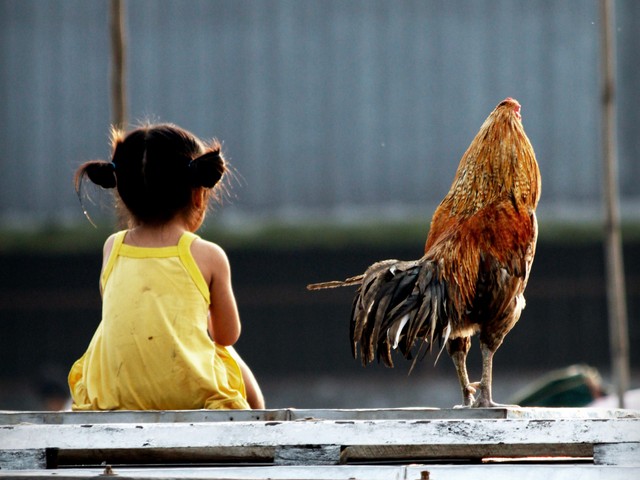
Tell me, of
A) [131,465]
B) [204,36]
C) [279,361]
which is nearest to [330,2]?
[204,36]

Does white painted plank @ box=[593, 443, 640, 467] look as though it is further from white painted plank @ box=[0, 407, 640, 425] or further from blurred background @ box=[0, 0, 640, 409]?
blurred background @ box=[0, 0, 640, 409]

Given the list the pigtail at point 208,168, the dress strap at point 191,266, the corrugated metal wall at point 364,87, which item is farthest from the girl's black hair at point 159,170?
the corrugated metal wall at point 364,87

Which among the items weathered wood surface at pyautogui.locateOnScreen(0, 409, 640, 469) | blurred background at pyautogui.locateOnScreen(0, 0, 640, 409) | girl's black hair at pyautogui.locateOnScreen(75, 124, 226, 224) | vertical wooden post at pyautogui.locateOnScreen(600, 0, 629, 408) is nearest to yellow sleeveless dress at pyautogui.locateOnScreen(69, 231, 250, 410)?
girl's black hair at pyautogui.locateOnScreen(75, 124, 226, 224)

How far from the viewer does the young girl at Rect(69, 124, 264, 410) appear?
10.8 ft

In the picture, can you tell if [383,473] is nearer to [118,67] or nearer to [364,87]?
[118,67]

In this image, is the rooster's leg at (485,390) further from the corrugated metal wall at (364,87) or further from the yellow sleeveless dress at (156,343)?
the corrugated metal wall at (364,87)

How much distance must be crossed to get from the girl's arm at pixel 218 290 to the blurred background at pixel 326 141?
844 centimetres

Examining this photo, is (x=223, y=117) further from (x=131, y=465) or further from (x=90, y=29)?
(x=131, y=465)

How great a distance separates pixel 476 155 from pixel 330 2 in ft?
29.5

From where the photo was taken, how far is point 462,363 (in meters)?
3.65

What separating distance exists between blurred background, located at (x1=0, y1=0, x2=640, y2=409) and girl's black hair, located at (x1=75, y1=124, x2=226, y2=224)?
8.52 metres

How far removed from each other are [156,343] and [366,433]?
0.90 metres

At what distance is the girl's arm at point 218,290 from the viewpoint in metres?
3.41

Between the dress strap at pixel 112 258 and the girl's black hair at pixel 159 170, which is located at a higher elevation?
the girl's black hair at pixel 159 170
